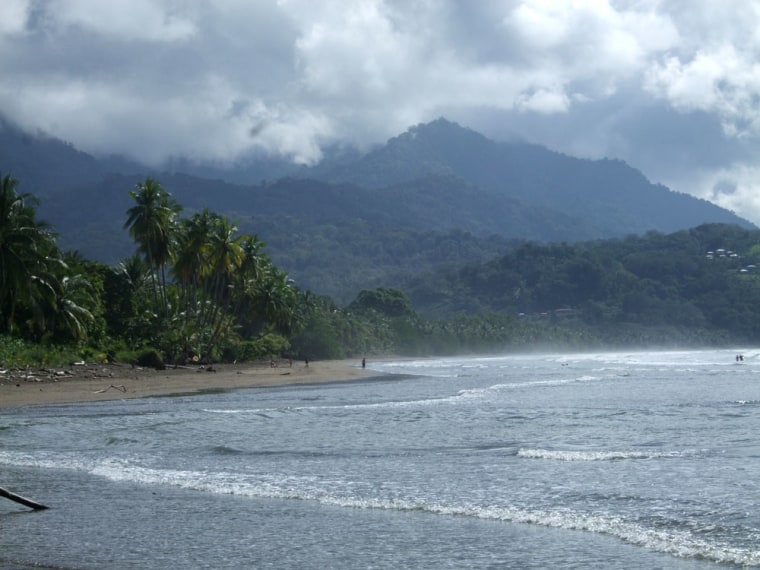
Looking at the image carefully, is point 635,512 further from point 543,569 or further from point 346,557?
point 346,557

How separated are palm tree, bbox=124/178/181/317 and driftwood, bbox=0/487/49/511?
52303mm

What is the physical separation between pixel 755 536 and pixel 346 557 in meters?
5.39

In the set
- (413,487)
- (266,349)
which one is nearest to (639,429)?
(413,487)

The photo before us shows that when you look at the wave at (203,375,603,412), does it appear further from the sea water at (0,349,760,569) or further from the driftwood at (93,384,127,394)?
the driftwood at (93,384,127,394)

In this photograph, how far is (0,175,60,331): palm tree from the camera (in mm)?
44531

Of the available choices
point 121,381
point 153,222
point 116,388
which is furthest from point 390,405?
point 153,222

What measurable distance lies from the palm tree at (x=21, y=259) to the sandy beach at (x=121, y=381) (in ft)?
14.0

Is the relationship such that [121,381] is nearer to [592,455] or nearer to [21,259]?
[21,259]

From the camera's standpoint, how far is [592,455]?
19.2m

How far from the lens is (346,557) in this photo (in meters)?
10.8

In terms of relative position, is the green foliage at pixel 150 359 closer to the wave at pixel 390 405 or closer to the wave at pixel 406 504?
the wave at pixel 390 405

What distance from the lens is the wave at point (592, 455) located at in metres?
A: 18.8

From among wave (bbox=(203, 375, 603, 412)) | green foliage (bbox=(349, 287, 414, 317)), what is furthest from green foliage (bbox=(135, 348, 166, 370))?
green foliage (bbox=(349, 287, 414, 317))

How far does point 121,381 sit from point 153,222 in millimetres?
19537
